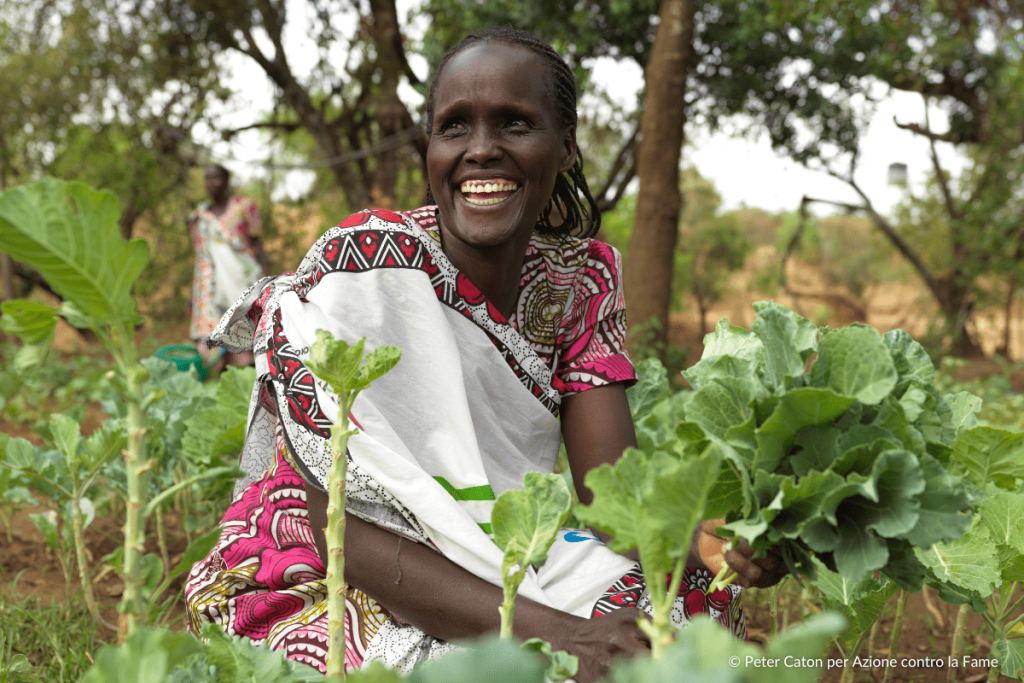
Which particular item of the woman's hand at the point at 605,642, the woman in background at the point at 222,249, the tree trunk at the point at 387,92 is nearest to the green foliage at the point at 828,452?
the woman's hand at the point at 605,642

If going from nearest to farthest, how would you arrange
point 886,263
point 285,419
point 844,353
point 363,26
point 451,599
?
point 844,353, point 451,599, point 285,419, point 363,26, point 886,263

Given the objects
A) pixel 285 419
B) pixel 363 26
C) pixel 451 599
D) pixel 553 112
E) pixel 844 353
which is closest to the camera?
pixel 844 353

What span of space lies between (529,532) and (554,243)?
1.08 metres

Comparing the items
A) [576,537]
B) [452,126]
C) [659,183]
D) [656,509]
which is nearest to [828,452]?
[656,509]

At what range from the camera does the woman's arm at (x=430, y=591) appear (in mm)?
1229

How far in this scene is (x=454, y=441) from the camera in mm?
1417

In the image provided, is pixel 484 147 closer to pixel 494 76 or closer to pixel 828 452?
pixel 494 76

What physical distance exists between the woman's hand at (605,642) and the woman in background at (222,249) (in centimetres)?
606

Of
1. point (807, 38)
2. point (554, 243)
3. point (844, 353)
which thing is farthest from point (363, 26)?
point (844, 353)

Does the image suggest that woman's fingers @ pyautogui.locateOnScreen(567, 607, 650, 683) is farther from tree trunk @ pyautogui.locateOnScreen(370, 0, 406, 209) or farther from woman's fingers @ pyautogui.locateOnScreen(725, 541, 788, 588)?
tree trunk @ pyautogui.locateOnScreen(370, 0, 406, 209)

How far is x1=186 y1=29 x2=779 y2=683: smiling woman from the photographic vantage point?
1301mm

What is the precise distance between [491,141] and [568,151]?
0.33 meters

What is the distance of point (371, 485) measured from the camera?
51.4 inches

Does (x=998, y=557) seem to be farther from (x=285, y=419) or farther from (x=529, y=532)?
(x=285, y=419)
